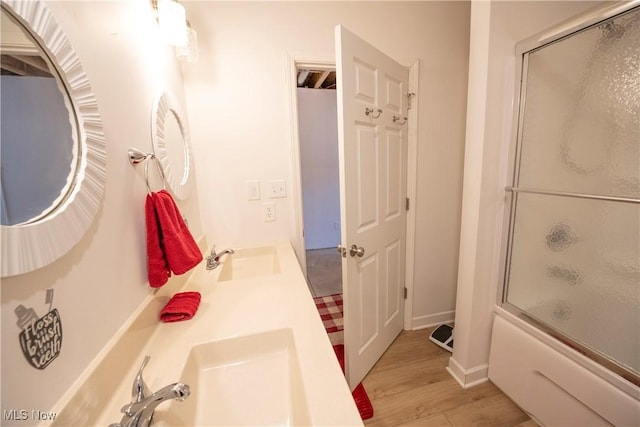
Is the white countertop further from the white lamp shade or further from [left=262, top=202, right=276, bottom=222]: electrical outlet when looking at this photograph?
the white lamp shade

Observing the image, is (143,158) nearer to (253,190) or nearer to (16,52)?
(16,52)

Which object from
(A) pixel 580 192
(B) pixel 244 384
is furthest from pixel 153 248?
(A) pixel 580 192

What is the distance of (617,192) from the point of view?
3.97 feet

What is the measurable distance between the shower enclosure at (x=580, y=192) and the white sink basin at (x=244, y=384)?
123 centimetres

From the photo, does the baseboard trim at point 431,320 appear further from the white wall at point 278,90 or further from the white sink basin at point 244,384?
the white sink basin at point 244,384

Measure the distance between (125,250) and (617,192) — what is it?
2.05m

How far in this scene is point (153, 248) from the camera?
81cm

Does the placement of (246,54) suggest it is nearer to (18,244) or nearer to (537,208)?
(18,244)

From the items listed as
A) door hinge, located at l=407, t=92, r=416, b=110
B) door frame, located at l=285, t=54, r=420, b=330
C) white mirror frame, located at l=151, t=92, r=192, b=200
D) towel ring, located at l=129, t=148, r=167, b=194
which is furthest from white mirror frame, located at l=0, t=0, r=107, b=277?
door hinge, located at l=407, t=92, r=416, b=110

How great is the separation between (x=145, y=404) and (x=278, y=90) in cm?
154

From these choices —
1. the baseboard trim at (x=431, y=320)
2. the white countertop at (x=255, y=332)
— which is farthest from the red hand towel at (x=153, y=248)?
the baseboard trim at (x=431, y=320)

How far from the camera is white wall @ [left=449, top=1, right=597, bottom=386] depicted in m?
1.19

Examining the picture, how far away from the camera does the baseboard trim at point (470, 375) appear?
1449 mm

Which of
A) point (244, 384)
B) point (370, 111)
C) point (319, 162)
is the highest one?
point (370, 111)
